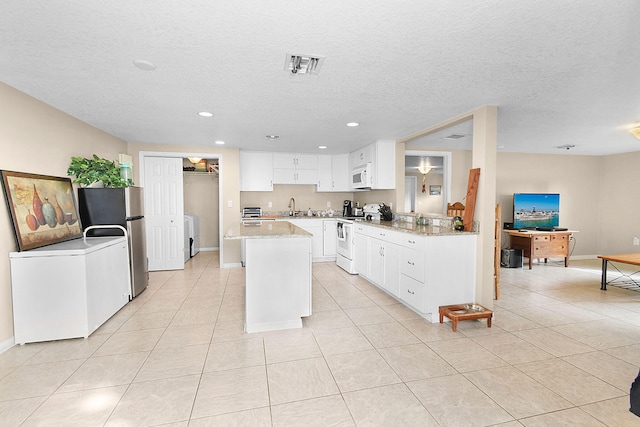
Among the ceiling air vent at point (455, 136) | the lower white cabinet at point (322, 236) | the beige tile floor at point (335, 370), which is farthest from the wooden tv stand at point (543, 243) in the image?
the lower white cabinet at point (322, 236)

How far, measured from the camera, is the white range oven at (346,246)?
498cm

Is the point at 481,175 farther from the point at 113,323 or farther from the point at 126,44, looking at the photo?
the point at 113,323

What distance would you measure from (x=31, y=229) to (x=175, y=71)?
2035 mm

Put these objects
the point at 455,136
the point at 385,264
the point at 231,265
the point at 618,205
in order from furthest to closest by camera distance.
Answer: the point at 618,205, the point at 231,265, the point at 455,136, the point at 385,264

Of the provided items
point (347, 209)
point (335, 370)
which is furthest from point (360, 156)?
point (335, 370)

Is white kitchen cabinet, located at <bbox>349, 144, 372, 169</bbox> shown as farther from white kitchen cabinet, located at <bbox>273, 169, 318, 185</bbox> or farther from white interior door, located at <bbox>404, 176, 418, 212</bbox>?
white interior door, located at <bbox>404, 176, 418, 212</bbox>

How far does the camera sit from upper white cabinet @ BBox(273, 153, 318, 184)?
601cm

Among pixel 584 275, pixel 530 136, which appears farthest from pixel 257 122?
pixel 584 275

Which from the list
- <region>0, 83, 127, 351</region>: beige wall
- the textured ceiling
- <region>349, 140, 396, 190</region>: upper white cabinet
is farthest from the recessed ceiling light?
<region>349, 140, 396, 190</region>: upper white cabinet

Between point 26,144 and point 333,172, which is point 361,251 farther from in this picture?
point 26,144

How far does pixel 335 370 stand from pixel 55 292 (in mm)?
2525

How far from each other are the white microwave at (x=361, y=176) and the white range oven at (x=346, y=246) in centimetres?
72

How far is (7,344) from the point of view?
250 cm

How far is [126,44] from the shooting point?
6.11 ft
